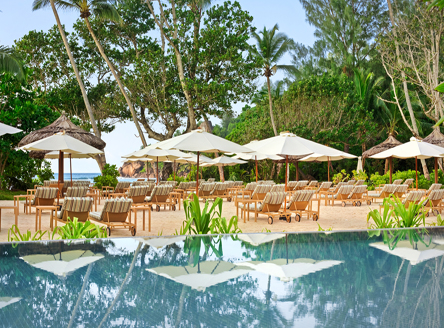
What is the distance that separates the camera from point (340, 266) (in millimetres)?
3305

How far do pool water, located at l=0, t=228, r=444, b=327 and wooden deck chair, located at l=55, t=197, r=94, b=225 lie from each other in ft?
11.1

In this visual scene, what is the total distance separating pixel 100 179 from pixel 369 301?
50.6 feet

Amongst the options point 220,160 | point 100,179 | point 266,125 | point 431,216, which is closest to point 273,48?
point 266,125

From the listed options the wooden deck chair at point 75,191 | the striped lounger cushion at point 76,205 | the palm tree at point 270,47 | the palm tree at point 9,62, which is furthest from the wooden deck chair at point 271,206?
the palm tree at point 270,47

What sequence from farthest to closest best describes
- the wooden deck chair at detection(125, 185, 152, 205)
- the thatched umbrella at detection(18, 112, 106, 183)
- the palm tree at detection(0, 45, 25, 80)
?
the thatched umbrella at detection(18, 112, 106, 183) → the palm tree at detection(0, 45, 25, 80) → the wooden deck chair at detection(125, 185, 152, 205)

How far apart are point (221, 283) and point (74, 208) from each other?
5.34m

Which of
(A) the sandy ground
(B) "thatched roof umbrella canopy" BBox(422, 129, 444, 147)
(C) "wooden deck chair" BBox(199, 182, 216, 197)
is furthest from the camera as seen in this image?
(B) "thatched roof umbrella canopy" BBox(422, 129, 444, 147)

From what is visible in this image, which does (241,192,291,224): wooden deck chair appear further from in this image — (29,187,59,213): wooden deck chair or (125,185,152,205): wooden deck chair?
(29,187,59,213): wooden deck chair

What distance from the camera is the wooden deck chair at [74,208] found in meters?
7.32

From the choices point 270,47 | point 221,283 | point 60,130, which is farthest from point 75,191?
point 270,47

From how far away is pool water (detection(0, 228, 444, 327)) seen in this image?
2.15 meters

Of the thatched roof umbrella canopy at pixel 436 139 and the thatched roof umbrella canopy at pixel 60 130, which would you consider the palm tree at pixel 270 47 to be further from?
the thatched roof umbrella canopy at pixel 60 130

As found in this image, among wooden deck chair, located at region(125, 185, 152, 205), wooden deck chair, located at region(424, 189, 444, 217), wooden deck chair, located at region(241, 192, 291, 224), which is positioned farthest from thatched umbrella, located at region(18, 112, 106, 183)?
wooden deck chair, located at region(424, 189, 444, 217)

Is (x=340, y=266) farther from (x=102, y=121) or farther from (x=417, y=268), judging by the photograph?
(x=102, y=121)
